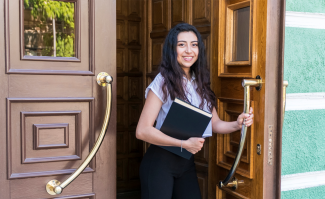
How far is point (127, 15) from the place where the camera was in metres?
3.48

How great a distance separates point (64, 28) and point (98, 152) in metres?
0.56

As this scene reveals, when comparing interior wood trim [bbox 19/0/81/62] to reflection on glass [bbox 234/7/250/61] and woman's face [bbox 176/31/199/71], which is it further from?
reflection on glass [bbox 234/7/250/61]

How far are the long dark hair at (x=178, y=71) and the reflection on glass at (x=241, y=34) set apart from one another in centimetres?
19

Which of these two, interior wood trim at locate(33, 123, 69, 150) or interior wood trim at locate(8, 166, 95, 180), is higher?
interior wood trim at locate(33, 123, 69, 150)

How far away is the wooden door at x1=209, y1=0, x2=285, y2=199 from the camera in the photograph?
1.56 metres

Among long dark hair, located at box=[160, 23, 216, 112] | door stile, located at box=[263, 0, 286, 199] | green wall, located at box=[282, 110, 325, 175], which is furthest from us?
green wall, located at box=[282, 110, 325, 175]

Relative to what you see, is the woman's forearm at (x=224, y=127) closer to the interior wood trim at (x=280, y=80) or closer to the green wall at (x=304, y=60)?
the interior wood trim at (x=280, y=80)

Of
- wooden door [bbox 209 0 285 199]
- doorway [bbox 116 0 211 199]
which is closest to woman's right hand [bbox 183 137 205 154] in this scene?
wooden door [bbox 209 0 285 199]

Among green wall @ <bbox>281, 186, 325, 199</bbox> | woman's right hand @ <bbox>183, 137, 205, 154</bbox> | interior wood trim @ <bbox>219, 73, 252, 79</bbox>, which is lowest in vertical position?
green wall @ <bbox>281, 186, 325, 199</bbox>

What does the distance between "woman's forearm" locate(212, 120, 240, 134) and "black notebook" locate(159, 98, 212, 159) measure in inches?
7.5

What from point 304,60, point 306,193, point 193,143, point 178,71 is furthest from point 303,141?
point 178,71

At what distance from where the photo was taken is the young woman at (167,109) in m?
1.71

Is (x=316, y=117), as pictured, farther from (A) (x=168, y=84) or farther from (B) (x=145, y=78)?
(B) (x=145, y=78)

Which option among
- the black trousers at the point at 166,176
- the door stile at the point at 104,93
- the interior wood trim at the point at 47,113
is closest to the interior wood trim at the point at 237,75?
the black trousers at the point at 166,176
